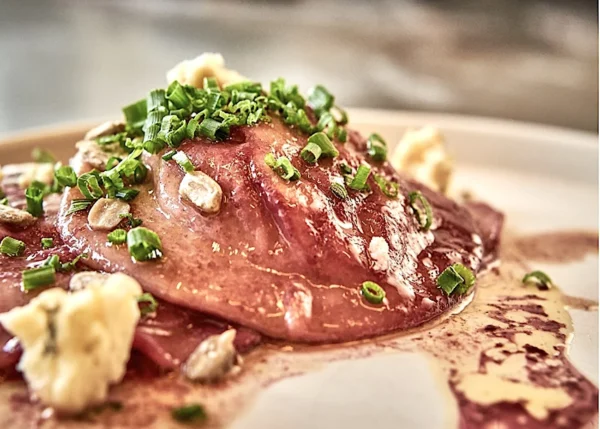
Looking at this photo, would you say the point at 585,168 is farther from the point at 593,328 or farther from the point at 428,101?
the point at 428,101

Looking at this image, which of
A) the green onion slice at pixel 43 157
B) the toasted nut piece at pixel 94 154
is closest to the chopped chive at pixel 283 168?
the toasted nut piece at pixel 94 154

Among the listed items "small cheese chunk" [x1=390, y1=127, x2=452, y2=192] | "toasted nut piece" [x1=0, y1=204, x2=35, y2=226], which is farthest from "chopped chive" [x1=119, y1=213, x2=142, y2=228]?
"small cheese chunk" [x1=390, y1=127, x2=452, y2=192]

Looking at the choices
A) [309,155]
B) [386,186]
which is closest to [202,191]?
[309,155]

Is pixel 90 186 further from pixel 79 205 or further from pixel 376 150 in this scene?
pixel 376 150

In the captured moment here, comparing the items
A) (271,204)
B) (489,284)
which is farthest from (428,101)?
(271,204)

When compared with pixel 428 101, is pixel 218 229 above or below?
above

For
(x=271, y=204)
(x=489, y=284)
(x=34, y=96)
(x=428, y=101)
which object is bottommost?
(x=34, y=96)
